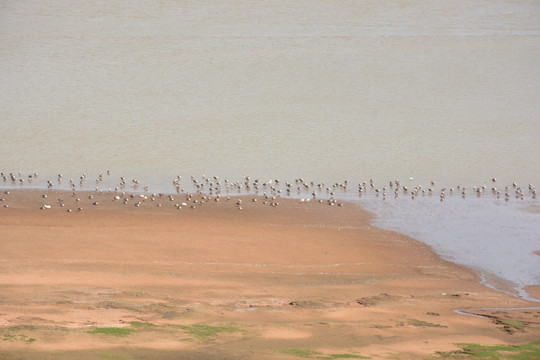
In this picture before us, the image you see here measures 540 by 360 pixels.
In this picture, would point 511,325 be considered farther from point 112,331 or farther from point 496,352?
point 112,331

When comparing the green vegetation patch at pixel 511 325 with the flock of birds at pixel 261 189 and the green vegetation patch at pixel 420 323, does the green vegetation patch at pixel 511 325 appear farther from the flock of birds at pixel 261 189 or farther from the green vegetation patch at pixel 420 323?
the flock of birds at pixel 261 189

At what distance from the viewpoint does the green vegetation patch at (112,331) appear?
43.2 ft

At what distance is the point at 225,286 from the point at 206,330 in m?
3.39

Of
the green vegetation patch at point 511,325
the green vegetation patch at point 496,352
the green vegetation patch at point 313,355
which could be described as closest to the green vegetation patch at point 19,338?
the green vegetation patch at point 313,355

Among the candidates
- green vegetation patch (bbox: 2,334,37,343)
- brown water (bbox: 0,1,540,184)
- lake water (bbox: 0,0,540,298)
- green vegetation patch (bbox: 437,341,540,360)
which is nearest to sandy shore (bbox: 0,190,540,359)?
green vegetation patch (bbox: 2,334,37,343)

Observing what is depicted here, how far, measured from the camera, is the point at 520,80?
156ft

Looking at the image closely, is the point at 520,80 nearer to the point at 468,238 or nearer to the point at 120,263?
the point at 468,238

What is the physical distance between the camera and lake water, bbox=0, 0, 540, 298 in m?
30.4

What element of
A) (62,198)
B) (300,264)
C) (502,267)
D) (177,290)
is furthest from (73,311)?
(62,198)

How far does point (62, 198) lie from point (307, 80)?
23.5 m

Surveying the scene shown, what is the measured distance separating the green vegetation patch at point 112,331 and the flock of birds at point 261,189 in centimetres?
1226

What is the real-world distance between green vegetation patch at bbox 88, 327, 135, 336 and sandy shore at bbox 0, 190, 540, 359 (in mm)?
54

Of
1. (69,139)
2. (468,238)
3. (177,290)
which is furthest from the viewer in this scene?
(69,139)

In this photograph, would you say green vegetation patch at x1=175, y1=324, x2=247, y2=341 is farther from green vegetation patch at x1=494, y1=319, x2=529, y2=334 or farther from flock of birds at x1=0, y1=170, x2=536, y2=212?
flock of birds at x1=0, y1=170, x2=536, y2=212
